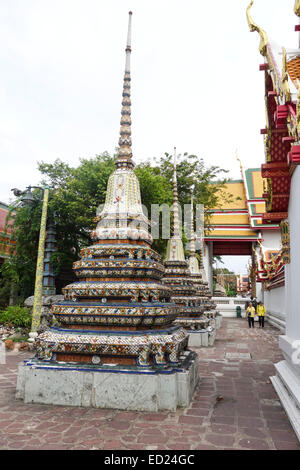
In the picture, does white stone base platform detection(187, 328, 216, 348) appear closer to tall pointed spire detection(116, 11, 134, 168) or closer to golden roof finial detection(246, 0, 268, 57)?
tall pointed spire detection(116, 11, 134, 168)

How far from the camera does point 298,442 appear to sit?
12.8 ft

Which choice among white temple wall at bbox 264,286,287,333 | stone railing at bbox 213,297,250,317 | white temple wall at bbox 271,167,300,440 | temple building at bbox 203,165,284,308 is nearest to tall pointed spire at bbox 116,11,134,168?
white temple wall at bbox 271,167,300,440

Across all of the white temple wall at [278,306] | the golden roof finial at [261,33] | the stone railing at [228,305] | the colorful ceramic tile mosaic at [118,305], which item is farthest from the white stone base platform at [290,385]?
the stone railing at [228,305]

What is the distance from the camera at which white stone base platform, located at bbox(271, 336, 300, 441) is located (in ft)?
14.3

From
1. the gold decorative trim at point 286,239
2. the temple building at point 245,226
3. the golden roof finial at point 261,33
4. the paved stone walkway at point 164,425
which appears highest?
the temple building at point 245,226

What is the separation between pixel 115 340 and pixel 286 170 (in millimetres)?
3929

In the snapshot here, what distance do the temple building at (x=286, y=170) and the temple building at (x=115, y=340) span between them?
1524mm

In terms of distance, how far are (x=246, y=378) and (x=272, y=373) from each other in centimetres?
87

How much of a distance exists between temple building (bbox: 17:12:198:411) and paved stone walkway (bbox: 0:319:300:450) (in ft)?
0.75

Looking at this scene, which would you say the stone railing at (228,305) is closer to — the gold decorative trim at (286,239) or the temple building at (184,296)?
the temple building at (184,296)

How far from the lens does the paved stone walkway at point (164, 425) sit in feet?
12.4

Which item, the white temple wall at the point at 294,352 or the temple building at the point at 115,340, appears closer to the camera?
the white temple wall at the point at 294,352
